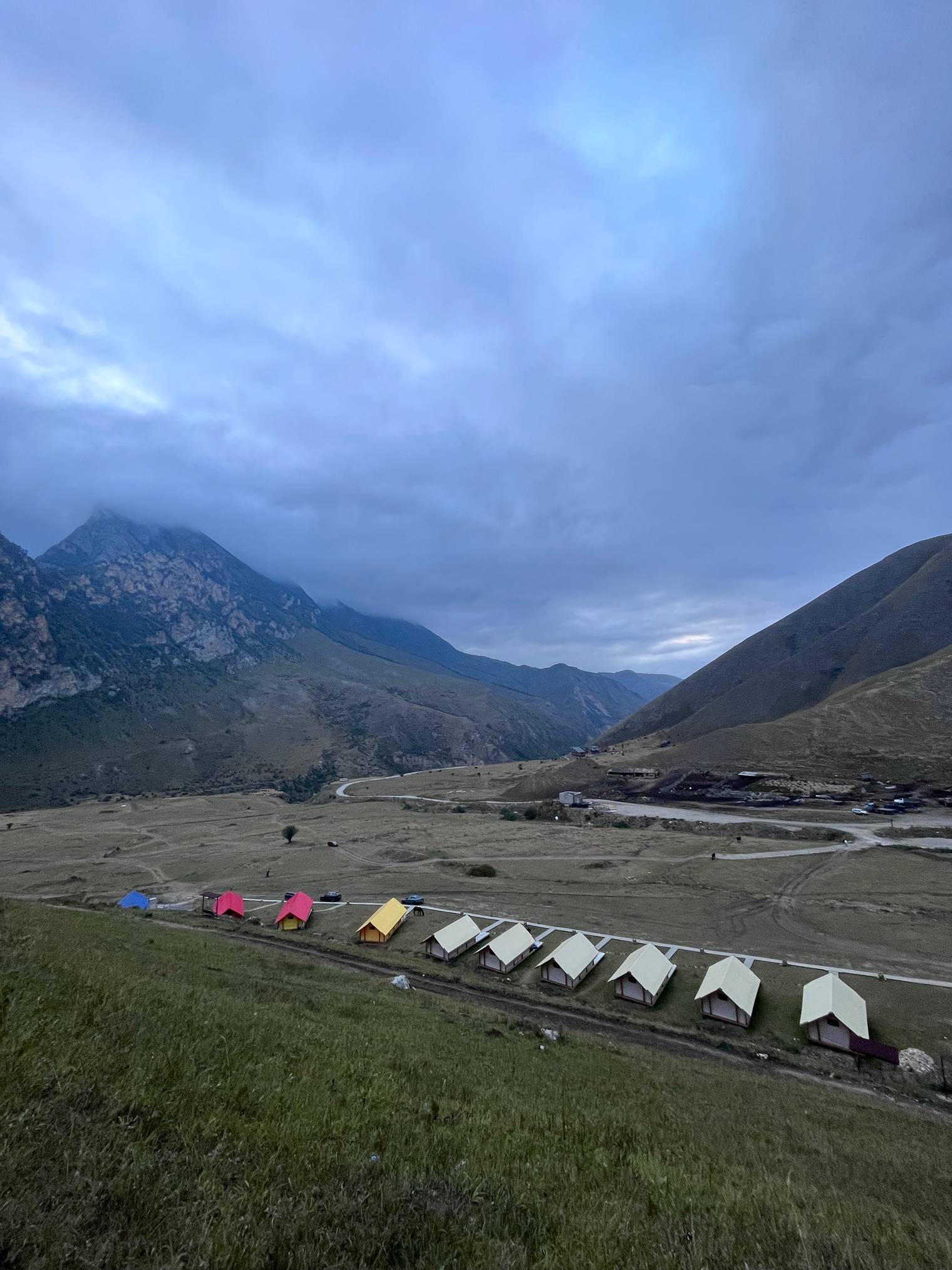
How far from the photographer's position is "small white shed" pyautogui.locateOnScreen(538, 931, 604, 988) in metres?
30.7

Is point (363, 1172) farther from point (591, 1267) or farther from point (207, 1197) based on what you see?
point (591, 1267)

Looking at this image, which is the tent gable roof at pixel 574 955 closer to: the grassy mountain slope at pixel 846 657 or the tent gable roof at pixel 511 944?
the tent gable roof at pixel 511 944

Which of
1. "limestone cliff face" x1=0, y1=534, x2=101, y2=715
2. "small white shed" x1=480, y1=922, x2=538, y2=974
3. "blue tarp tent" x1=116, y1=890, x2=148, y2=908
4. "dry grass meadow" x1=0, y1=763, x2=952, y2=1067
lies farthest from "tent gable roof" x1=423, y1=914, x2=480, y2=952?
"limestone cliff face" x1=0, y1=534, x2=101, y2=715

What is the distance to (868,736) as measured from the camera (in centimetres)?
10544

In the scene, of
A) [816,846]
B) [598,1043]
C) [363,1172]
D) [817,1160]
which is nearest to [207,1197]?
[363,1172]

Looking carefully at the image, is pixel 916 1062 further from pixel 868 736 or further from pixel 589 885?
pixel 868 736

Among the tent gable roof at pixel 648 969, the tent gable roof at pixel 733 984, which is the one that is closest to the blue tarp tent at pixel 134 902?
the tent gable roof at pixel 648 969

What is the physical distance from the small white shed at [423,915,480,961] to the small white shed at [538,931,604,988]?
20.8 feet

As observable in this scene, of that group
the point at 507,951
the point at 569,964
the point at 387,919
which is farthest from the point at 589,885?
the point at 387,919

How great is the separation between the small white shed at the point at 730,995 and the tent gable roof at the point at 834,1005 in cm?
241

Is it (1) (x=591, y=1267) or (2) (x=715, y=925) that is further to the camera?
(2) (x=715, y=925)

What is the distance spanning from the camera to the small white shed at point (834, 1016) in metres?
24.3

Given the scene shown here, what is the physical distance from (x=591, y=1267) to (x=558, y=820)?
90.7m

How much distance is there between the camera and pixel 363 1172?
17.1 feet
